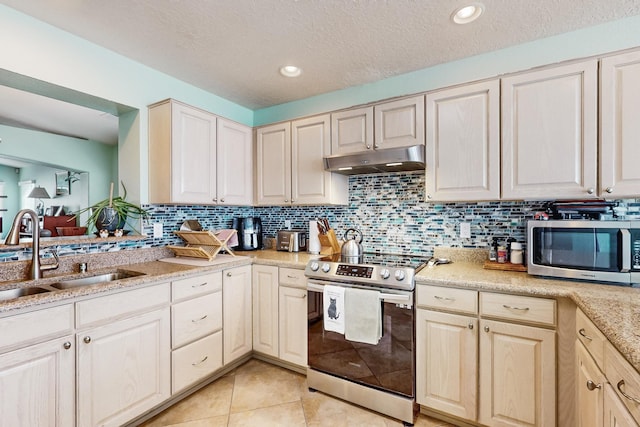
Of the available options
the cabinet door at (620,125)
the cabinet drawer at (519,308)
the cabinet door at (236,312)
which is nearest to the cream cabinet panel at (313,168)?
the cabinet door at (236,312)

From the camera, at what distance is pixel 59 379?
1.39 metres

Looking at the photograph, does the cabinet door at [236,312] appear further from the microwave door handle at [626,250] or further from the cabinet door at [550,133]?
the microwave door handle at [626,250]

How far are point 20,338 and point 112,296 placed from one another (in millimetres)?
372

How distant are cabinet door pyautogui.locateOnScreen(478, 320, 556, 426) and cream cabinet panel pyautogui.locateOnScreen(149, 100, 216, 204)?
2.20m

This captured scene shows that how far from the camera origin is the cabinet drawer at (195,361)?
191cm

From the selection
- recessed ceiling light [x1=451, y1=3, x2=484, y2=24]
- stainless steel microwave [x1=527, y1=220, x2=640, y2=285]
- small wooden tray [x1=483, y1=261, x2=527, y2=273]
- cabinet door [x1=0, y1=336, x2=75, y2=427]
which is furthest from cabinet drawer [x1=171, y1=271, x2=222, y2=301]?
recessed ceiling light [x1=451, y1=3, x2=484, y2=24]

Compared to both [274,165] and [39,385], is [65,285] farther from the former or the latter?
[274,165]

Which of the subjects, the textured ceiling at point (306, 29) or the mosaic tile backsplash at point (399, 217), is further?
the mosaic tile backsplash at point (399, 217)

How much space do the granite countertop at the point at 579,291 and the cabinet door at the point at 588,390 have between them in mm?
189

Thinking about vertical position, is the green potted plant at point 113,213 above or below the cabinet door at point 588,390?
above

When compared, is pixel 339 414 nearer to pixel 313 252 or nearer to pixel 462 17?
pixel 313 252

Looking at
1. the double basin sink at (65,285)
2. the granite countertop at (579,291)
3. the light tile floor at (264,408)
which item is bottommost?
the light tile floor at (264,408)

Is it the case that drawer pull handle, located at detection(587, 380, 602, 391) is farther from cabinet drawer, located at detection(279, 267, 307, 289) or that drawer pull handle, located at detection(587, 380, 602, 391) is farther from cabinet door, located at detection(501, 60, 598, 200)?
cabinet drawer, located at detection(279, 267, 307, 289)

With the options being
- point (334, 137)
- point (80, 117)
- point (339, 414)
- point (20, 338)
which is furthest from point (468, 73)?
point (80, 117)
